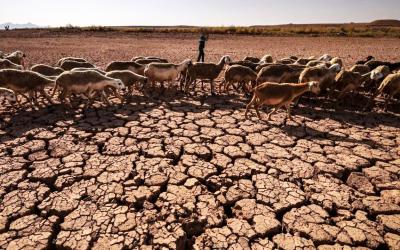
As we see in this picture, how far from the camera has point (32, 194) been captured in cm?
476

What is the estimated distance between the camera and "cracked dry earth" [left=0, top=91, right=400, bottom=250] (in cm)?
406

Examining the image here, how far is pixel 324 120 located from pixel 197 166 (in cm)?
439

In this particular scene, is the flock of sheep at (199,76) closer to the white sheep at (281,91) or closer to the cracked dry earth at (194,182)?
the white sheep at (281,91)

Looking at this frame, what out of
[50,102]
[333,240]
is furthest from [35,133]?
[333,240]

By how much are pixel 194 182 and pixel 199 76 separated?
6.06 meters

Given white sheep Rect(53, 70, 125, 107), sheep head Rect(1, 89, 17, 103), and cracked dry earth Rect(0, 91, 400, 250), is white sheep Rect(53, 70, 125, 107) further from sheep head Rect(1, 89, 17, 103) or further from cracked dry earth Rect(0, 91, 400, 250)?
sheep head Rect(1, 89, 17, 103)

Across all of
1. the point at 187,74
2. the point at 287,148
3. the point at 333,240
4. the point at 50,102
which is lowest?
the point at 333,240

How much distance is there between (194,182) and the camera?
16.9 feet

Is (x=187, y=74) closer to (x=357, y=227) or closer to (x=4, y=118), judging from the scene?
(x=4, y=118)

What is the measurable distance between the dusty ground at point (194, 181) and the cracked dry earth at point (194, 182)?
0.06 ft

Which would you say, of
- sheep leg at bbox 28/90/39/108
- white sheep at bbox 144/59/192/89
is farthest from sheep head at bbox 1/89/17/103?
white sheep at bbox 144/59/192/89

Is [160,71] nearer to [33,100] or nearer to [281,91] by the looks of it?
[33,100]

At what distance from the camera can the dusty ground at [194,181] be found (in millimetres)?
4074

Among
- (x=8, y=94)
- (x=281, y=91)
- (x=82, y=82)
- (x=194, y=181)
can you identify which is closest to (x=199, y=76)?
(x=281, y=91)
